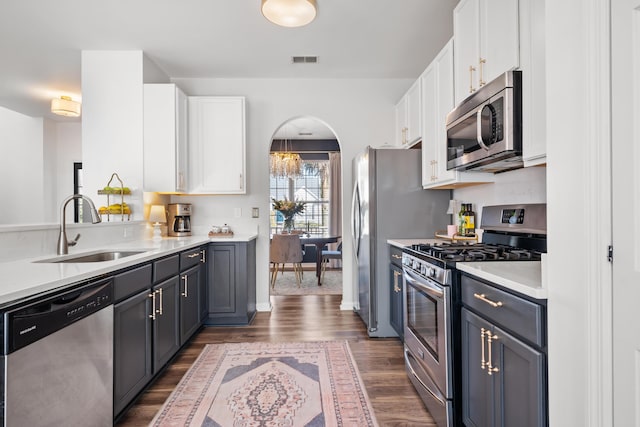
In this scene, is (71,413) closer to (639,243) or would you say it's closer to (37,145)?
(639,243)

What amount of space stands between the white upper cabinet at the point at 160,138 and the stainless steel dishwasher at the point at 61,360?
6.27 feet

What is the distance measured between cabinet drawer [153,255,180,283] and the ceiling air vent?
2233mm

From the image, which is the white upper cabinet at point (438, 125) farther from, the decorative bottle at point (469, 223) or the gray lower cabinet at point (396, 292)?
the gray lower cabinet at point (396, 292)

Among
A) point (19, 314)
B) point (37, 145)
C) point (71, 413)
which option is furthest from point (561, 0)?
point (37, 145)

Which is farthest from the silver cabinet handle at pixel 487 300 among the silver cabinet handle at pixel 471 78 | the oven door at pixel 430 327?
the silver cabinet handle at pixel 471 78

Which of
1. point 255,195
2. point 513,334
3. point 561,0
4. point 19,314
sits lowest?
point 513,334

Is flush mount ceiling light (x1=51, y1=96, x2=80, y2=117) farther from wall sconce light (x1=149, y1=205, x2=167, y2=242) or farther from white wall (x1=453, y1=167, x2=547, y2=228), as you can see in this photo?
white wall (x1=453, y1=167, x2=547, y2=228)

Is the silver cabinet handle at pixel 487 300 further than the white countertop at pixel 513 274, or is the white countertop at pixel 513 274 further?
the silver cabinet handle at pixel 487 300

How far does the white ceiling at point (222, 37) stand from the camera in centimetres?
267

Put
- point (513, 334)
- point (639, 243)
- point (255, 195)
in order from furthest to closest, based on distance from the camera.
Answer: point (255, 195), point (513, 334), point (639, 243)

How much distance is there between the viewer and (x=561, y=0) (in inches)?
42.6

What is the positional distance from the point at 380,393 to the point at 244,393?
0.83 metres

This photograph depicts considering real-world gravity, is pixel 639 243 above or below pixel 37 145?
below

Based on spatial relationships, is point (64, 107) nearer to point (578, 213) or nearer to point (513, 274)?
point (513, 274)
